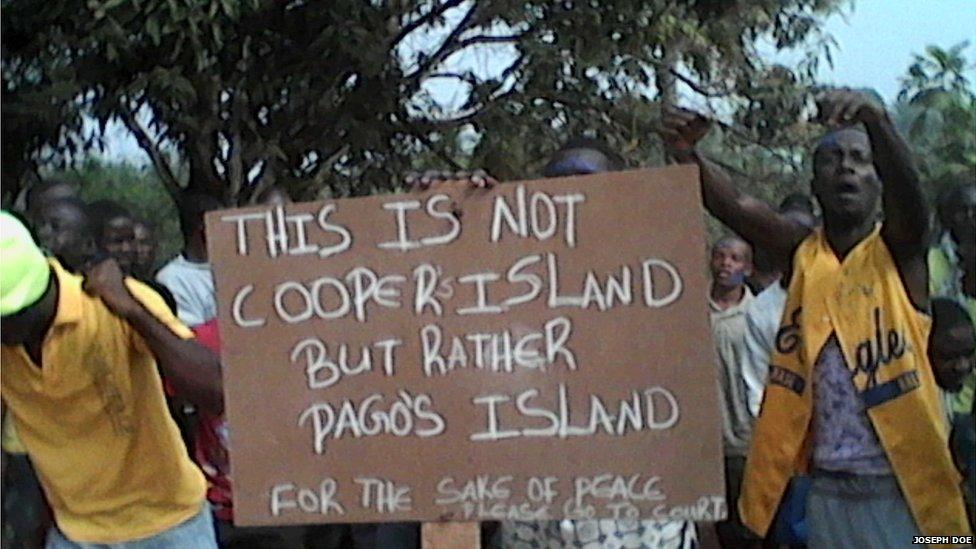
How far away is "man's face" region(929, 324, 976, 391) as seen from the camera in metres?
3.24

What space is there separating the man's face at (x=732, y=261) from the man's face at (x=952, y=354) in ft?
2.53

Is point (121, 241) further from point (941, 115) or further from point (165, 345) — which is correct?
point (941, 115)

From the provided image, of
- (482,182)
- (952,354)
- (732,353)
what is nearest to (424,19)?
(732,353)

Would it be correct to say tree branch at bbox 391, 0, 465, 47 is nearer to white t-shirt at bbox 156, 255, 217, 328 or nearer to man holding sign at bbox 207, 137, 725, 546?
white t-shirt at bbox 156, 255, 217, 328

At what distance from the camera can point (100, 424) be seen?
325 cm

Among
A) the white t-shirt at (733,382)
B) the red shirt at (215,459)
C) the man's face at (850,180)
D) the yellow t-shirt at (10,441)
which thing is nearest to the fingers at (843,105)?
the man's face at (850,180)

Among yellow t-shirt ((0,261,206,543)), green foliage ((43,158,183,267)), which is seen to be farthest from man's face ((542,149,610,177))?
green foliage ((43,158,183,267))

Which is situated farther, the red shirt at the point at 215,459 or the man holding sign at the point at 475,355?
the red shirt at the point at 215,459

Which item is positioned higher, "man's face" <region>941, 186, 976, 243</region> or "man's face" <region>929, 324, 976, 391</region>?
"man's face" <region>941, 186, 976, 243</region>

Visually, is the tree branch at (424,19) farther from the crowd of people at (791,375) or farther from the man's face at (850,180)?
the man's face at (850,180)

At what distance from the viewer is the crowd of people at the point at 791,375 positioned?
10.2ft

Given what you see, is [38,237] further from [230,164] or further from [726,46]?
[726,46]

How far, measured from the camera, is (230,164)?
430 cm

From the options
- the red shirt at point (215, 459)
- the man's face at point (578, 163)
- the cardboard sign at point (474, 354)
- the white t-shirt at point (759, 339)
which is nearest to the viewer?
the cardboard sign at point (474, 354)
